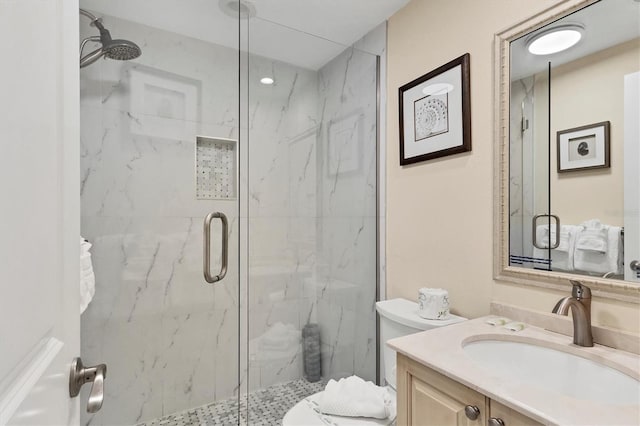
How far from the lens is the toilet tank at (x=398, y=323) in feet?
4.92

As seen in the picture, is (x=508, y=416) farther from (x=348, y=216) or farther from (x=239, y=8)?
(x=239, y=8)

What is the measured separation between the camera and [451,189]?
5.39 ft

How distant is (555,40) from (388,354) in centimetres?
150

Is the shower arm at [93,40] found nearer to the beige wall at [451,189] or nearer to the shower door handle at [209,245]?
the shower door handle at [209,245]

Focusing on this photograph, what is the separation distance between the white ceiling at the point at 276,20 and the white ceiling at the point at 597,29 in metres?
0.90

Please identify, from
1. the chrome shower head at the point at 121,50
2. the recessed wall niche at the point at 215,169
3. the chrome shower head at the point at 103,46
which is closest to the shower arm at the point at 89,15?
the chrome shower head at the point at 103,46

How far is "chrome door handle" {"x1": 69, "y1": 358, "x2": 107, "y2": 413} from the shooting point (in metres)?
0.60

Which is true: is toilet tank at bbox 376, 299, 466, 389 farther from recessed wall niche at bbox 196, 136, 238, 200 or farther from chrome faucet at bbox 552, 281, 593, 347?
recessed wall niche at bbox 196, 136, 238, 200

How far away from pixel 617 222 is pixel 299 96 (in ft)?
4.98

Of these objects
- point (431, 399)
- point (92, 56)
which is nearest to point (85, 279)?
point (92, 56)

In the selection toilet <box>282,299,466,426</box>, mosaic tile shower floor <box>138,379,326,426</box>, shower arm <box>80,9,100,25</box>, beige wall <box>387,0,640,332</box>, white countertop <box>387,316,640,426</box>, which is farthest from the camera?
mosaic tile shower floor <box>138,379,326,426</box>

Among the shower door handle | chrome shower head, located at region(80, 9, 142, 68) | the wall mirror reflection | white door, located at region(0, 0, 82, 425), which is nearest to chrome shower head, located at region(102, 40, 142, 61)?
chrome shower head, located at region(80, 9, 142, 68)

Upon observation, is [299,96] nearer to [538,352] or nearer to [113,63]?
[113,63]

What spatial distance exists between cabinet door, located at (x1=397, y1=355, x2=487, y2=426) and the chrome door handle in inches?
33.3
